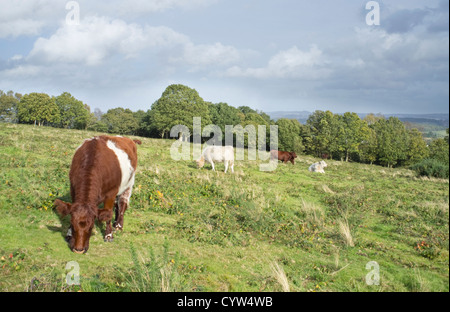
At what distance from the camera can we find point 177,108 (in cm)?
5266

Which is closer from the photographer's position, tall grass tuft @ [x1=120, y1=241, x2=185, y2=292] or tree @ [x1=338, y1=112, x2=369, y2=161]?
tall grass tuft @ [x1=120, y1=241, x2=185, y2=292]

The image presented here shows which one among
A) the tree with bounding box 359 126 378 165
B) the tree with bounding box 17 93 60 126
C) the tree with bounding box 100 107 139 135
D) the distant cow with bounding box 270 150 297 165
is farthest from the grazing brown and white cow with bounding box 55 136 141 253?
the tree with bounding box 100 107 139 135

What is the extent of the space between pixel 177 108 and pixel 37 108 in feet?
114

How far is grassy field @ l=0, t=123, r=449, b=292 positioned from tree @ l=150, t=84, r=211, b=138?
3885 centimetres

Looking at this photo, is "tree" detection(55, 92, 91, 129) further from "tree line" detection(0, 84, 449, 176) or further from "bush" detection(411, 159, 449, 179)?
"bush" detection(411, 159, 449, 179)

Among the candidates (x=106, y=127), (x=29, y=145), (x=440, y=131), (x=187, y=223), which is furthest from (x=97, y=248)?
(x=106, y=127)

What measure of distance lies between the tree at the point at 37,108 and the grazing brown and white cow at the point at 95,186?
221 feet

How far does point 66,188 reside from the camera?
10.5 meters

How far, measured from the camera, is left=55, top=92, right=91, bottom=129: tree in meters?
70.0

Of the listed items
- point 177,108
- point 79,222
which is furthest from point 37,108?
point 79,222

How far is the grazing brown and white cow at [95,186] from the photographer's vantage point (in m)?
6.23

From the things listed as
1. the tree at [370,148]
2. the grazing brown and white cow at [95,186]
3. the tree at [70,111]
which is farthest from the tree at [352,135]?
the tree at [70,111]

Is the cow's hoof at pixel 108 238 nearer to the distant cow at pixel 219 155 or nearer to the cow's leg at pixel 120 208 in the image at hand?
the cow's leg at pixel 120 208

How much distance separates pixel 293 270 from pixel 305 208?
16.0ft
